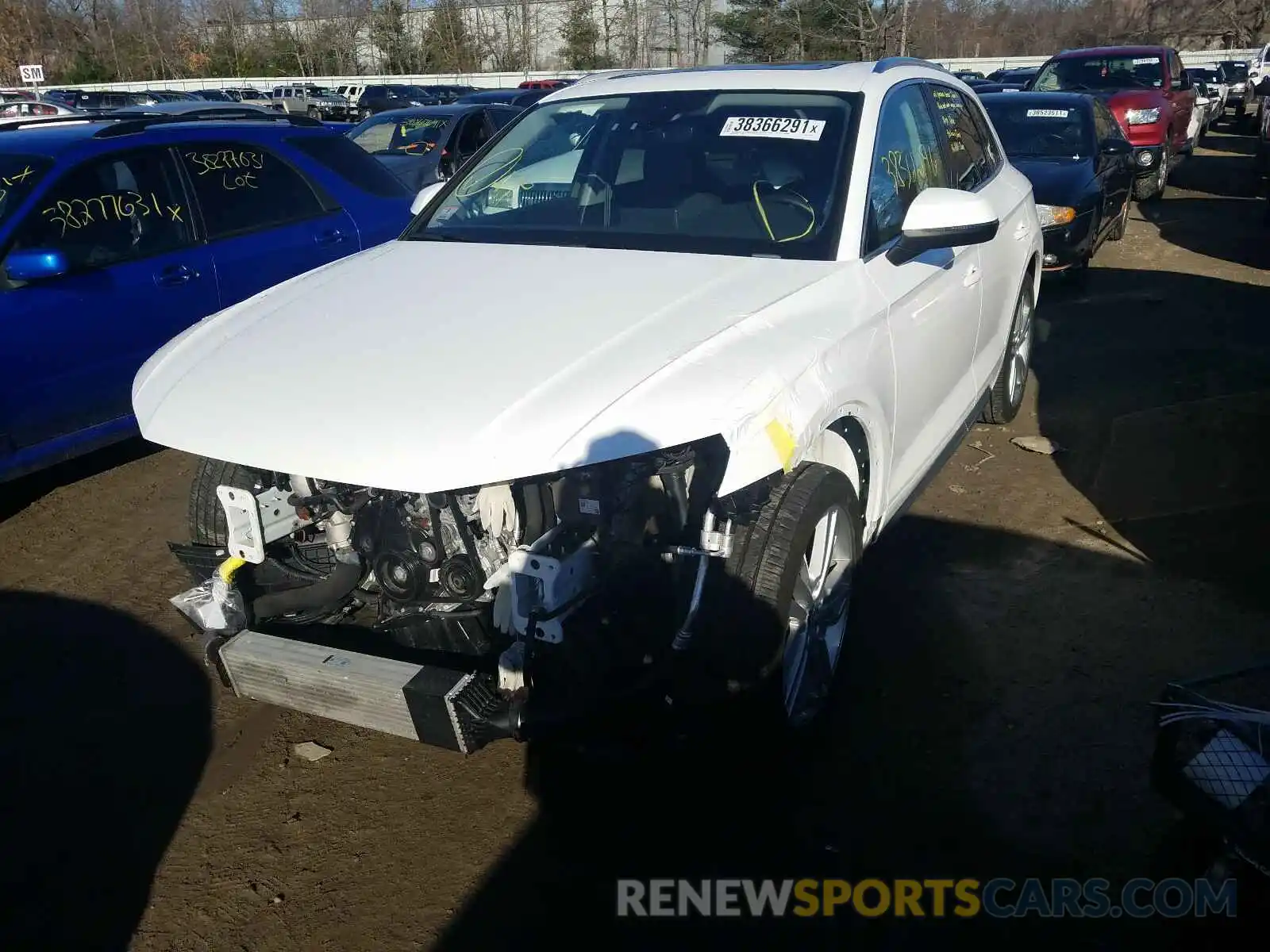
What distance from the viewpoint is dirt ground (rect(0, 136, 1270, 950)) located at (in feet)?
8.92

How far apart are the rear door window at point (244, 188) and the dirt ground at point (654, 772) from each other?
1829 millimetres

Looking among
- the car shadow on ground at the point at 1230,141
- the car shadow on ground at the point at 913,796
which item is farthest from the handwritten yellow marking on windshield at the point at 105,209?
the car shadow on ground at the point at 1230,141

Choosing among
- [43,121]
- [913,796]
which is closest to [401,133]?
[43,121]

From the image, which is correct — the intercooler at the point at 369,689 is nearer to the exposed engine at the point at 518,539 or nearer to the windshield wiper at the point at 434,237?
the exposed engine at the point at 518,539

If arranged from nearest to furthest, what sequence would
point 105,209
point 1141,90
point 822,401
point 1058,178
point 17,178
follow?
point 822,401
point 17,178
point 105,209
point 1058,178
point 1141,90

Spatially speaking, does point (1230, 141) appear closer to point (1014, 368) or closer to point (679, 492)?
point (1014, 368)

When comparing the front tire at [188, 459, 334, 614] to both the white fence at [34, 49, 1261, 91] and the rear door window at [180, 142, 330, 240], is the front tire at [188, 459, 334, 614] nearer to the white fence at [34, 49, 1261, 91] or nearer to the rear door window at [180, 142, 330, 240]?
the rear door window at [180, 142, 330, 240]

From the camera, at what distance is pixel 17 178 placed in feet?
16.7

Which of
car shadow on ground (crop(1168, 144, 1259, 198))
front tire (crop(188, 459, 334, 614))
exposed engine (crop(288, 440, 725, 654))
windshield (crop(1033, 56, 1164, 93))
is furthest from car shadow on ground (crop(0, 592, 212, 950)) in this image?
windshield (crop(1033, 56, 1164, 93))

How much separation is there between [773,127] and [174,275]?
3.36 meters

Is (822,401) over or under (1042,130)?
under

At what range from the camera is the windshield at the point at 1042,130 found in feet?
31.4

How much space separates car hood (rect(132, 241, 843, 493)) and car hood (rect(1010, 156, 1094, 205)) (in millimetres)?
Answer: 6219

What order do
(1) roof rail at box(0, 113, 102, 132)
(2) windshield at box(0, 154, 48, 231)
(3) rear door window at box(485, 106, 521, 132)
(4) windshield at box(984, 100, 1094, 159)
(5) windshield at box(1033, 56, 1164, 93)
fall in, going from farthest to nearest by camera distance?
(5) windshield at box(1033, 56, 1164, 93), (3) rear door window at box(485, 106, 521, 132), (4) windshield at box(984, 100, 1094, 159), (1) roof rail at box(0, 113, 102, 132), (2) windshield at box(0, 154, 48, 231)
